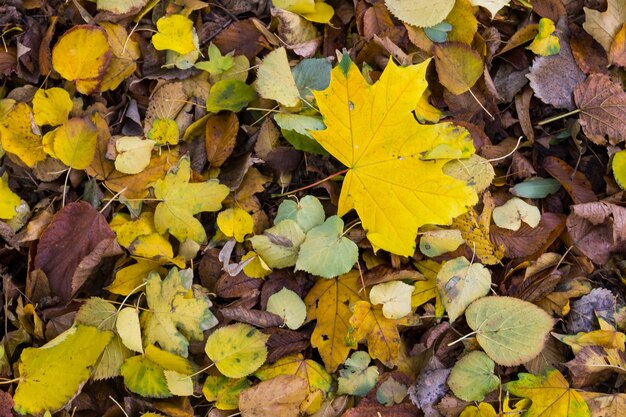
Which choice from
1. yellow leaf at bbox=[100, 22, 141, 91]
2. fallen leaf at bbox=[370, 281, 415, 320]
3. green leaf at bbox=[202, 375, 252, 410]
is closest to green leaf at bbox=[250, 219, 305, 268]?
fallen leaf at bbox=[370, 281, 415, 320]

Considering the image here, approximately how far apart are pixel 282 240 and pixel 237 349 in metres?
0.29

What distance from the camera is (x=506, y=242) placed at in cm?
156

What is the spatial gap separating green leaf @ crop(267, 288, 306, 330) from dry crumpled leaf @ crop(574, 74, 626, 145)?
875mm

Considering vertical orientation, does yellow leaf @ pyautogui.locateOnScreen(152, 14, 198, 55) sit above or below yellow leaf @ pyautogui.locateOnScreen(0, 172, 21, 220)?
above

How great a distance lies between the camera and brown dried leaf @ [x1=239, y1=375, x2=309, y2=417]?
148cm

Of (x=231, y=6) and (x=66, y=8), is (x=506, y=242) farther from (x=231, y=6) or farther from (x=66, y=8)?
(x=66, y=8)

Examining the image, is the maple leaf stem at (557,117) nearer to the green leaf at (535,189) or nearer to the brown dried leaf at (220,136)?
the green leaf at (535,189)

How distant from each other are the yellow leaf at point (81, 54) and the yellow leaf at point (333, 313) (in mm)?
Result: 809

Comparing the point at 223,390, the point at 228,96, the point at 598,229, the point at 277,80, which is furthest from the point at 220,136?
the point at 598,229

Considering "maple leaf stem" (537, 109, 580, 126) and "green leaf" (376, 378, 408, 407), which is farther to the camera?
"maple leaf stem" (537, 109, 580, 126)

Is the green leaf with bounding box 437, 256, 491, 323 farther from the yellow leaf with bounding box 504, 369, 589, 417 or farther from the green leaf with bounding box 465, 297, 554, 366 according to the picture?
the yellow leaf with bounding box 504, 369, 589, 417

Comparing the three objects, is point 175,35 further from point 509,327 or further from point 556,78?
point 509,327

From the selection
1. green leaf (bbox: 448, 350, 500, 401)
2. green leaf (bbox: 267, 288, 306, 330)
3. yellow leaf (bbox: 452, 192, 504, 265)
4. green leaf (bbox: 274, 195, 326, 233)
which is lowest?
green leaf (bbox: 448, 350, 500, 401)

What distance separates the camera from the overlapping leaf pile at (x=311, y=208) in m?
1.48
